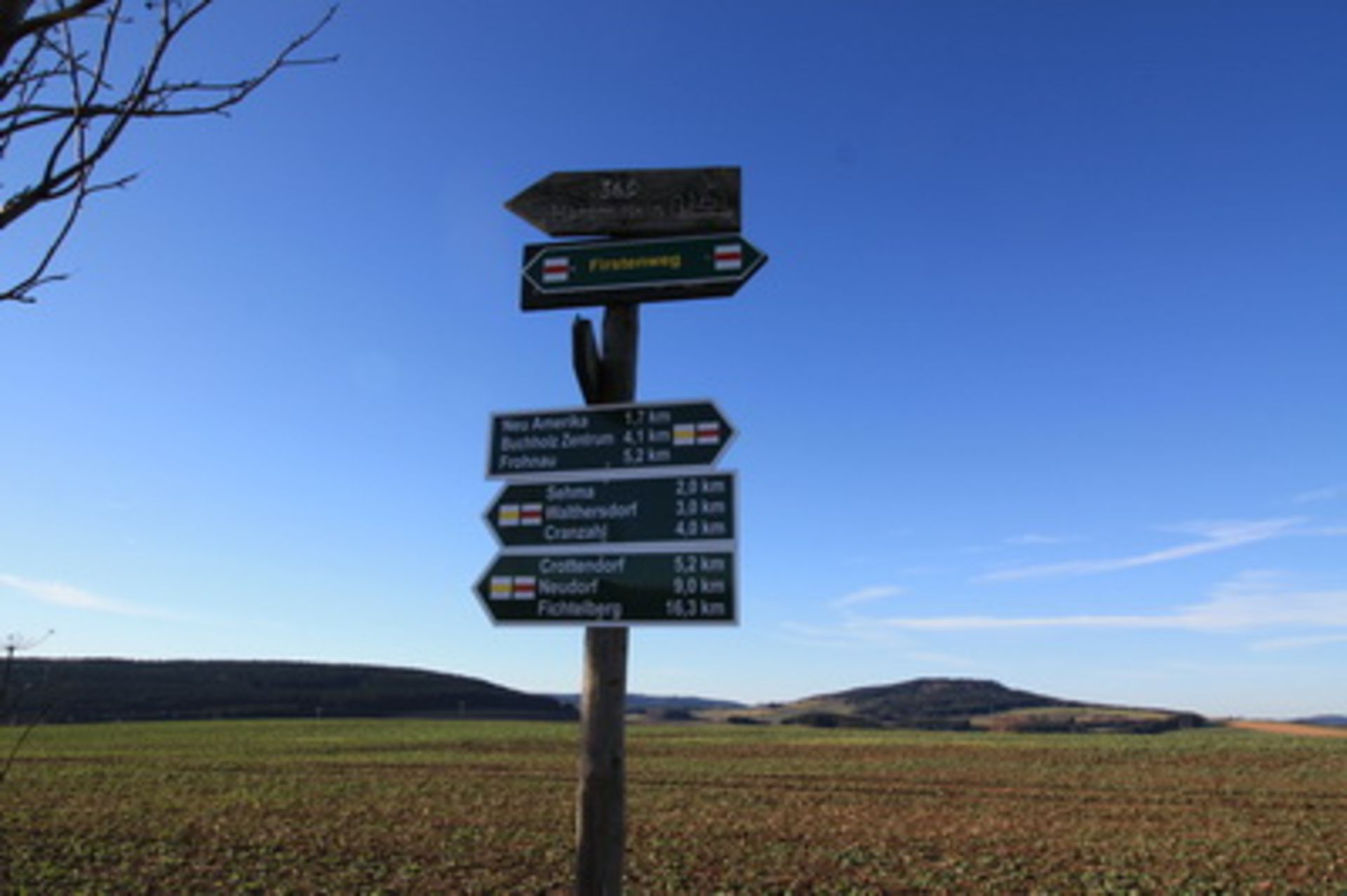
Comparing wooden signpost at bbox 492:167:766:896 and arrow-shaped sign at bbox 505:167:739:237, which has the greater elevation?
arrow-shaped sign at bbox 505:167:739:237

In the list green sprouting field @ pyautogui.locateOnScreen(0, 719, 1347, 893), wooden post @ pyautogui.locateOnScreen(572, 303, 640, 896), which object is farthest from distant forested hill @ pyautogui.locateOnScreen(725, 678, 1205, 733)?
wooden post @ pyautogui.locateOnScreen(572, 303, 640, 896)

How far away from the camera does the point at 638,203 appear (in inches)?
232

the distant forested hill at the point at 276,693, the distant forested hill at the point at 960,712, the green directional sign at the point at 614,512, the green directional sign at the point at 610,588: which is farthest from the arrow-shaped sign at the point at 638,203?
the distant forested hill at the point at 276,693

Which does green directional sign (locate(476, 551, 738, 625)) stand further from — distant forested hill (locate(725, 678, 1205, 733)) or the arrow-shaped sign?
distant forested hill (locate(725, 678, 1205, 733))

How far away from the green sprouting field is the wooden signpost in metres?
9.01

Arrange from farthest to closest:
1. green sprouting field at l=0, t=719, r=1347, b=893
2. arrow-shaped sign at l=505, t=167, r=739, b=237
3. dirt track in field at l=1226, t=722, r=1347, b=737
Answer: dirt track in field at l=1226, t=722, r=1347, b=737 < green sprouting field at l=0, t=719, r=1347, b=893 < arrow-shaped sign at l=505, t=167, r=739, b=237

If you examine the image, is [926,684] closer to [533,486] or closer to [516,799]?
[516,799]

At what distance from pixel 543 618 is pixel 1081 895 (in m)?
11.5

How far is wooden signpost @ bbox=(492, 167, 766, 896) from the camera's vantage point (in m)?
4.92

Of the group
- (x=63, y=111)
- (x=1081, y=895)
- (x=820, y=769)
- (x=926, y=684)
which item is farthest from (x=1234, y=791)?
(x=926, y=684)

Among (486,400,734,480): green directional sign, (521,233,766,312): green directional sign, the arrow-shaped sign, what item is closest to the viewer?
(486,400,734,480): green directional sign

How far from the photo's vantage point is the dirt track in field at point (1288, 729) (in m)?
72.3

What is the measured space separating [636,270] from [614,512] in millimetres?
1643

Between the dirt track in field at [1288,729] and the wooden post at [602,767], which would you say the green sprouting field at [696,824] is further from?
the dirt track in field at [1288,729]
